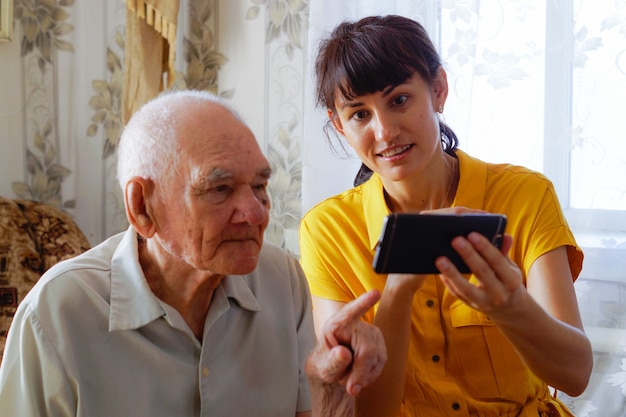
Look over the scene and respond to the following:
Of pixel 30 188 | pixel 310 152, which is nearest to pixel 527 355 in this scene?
pixel 310 152

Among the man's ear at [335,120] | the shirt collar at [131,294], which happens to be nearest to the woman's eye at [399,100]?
the man's ear at [335,120]

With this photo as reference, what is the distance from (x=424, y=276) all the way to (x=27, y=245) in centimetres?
143

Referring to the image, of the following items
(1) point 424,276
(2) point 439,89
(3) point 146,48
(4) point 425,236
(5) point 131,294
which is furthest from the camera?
(3) point 146,48

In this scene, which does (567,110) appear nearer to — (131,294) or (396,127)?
(396,127)

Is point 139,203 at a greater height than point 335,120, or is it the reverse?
point 335,120

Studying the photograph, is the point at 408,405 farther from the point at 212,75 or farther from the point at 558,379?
the point at 212,75

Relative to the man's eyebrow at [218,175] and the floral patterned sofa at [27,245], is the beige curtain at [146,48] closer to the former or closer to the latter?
the floral patterned sofa at [27,245]

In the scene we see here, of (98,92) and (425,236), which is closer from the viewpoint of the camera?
(425,236)

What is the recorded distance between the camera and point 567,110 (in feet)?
6.44

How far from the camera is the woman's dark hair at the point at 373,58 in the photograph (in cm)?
139

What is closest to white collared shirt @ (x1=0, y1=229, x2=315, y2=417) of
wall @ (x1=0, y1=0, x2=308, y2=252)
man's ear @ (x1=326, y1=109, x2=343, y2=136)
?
man's ear @ (x1=326, y1=109, x2=343, y2=136)

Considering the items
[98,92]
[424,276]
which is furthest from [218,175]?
[98,92]

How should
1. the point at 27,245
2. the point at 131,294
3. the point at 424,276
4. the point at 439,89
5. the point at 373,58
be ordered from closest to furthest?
the point at 131,294, the point at 424,276, the point at 373,58, the point at 439,89, the point at 27,245

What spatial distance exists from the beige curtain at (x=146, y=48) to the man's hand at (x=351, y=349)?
61.0 inches
